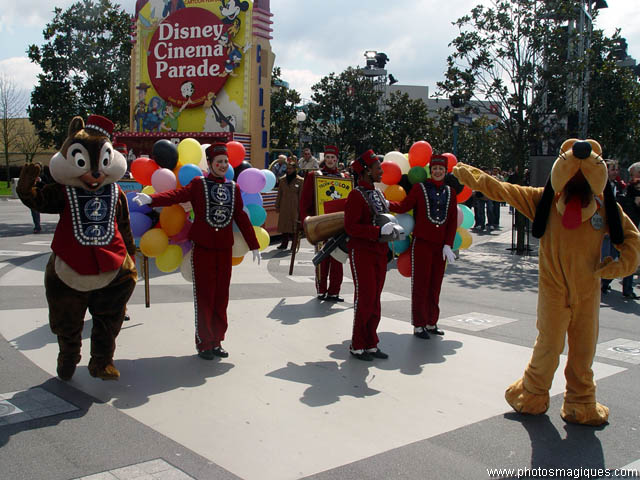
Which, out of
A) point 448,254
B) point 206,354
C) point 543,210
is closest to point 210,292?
point 206,354

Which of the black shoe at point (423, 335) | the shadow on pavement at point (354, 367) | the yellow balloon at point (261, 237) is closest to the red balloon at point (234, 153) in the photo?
the yellow balloon at point (261, 237)

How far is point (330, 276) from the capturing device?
873 cm

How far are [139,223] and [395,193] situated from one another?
276cm

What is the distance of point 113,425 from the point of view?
430cm

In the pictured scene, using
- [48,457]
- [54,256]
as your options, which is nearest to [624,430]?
[48,457]

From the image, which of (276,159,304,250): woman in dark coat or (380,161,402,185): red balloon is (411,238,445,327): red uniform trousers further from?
(276,159,304,250): woman in dark coat

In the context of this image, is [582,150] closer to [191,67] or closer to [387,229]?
[387,229]

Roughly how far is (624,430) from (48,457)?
3802 mm

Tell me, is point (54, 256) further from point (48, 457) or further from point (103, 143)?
point (48, 457)

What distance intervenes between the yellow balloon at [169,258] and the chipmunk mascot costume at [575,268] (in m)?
3.40

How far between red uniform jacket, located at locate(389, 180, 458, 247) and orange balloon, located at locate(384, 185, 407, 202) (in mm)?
236

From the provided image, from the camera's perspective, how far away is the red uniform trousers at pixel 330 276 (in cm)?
871

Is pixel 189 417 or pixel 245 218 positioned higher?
pixel 245 218

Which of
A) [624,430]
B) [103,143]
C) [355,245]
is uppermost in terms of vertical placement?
[103,143]
